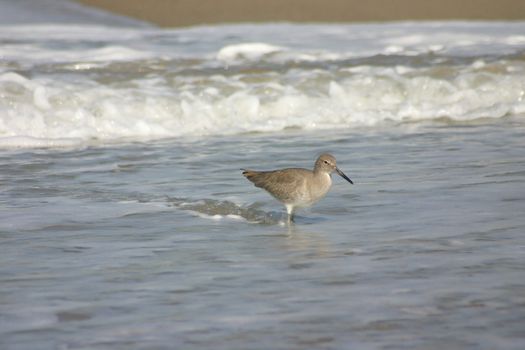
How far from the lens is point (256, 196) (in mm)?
8539

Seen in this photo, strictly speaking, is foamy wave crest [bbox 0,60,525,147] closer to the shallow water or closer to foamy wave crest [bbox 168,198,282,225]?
the shallow water

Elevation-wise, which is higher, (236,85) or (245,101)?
(236,85)

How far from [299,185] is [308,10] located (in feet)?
53.7

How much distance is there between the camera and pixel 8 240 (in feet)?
23.3

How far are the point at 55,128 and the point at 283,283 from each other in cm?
658

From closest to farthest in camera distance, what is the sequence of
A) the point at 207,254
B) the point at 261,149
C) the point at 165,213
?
the point at 207,254
the point at 165,213
the point at 261,149

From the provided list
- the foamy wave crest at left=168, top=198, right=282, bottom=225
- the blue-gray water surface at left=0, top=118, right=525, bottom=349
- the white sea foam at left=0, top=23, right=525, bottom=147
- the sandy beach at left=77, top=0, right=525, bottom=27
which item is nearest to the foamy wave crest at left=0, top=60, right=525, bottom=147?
the white sea foam at left=0, top=23, right=525, bottom=147

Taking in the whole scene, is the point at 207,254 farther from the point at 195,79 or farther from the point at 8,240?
the point at 195,79

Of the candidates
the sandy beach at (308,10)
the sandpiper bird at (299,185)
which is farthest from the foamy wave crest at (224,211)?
the sandy beach at (308,10)

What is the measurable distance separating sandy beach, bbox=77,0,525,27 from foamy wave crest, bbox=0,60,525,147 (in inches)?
342

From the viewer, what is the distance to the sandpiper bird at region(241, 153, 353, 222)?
7652 millimetres

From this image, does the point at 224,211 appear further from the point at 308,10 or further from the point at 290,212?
the point at 308,10

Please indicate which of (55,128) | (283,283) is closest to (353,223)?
(283,283)

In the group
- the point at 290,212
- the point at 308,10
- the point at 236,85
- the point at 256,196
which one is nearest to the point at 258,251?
the point at 290,212
